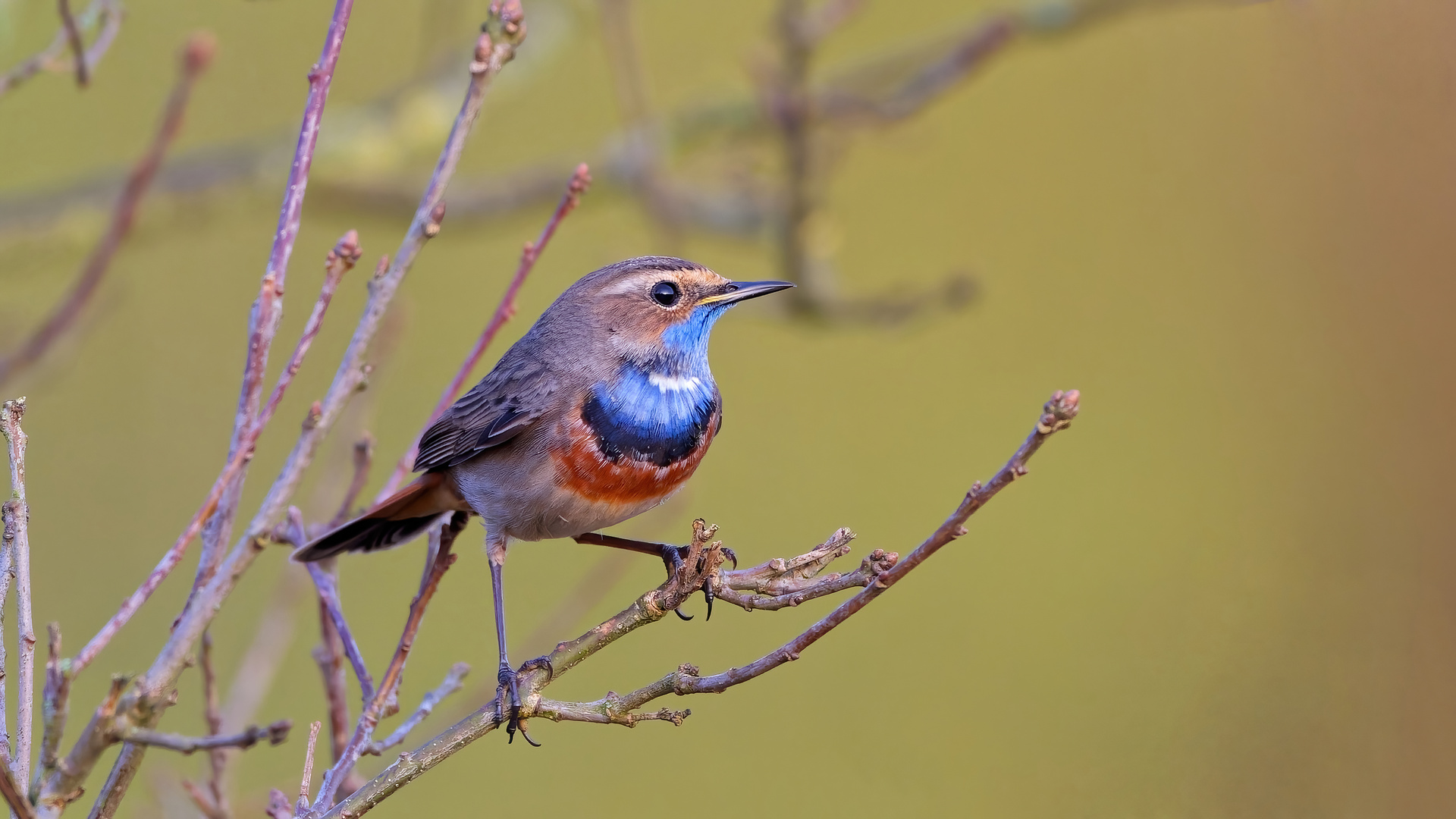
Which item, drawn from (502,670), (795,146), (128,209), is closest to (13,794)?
(502,670)

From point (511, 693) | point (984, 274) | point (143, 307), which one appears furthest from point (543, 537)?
point (143, 307)

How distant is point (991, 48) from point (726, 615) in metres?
3.36

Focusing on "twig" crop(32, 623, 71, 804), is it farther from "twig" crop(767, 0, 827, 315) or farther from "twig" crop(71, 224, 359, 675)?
"twig" crop(767, 0, 827, 315)

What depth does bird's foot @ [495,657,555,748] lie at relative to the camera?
2.35m

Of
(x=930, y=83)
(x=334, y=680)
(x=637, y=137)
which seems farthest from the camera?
(x=637, y=137)

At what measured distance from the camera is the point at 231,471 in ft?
7.07

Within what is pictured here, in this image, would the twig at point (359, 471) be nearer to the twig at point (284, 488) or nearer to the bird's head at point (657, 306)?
the twig at point (284, 488)

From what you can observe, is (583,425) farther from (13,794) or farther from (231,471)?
(13,794)

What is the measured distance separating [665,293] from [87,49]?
1.55 metres

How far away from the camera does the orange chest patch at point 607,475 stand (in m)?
3.21

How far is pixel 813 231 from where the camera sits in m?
4.93

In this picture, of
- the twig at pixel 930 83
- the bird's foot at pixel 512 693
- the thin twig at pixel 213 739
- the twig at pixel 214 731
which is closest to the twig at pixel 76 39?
the twig at pixel 214 731

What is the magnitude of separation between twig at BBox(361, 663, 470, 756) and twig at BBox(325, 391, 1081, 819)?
0.18 meters

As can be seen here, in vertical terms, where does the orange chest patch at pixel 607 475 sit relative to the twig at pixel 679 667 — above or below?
above
